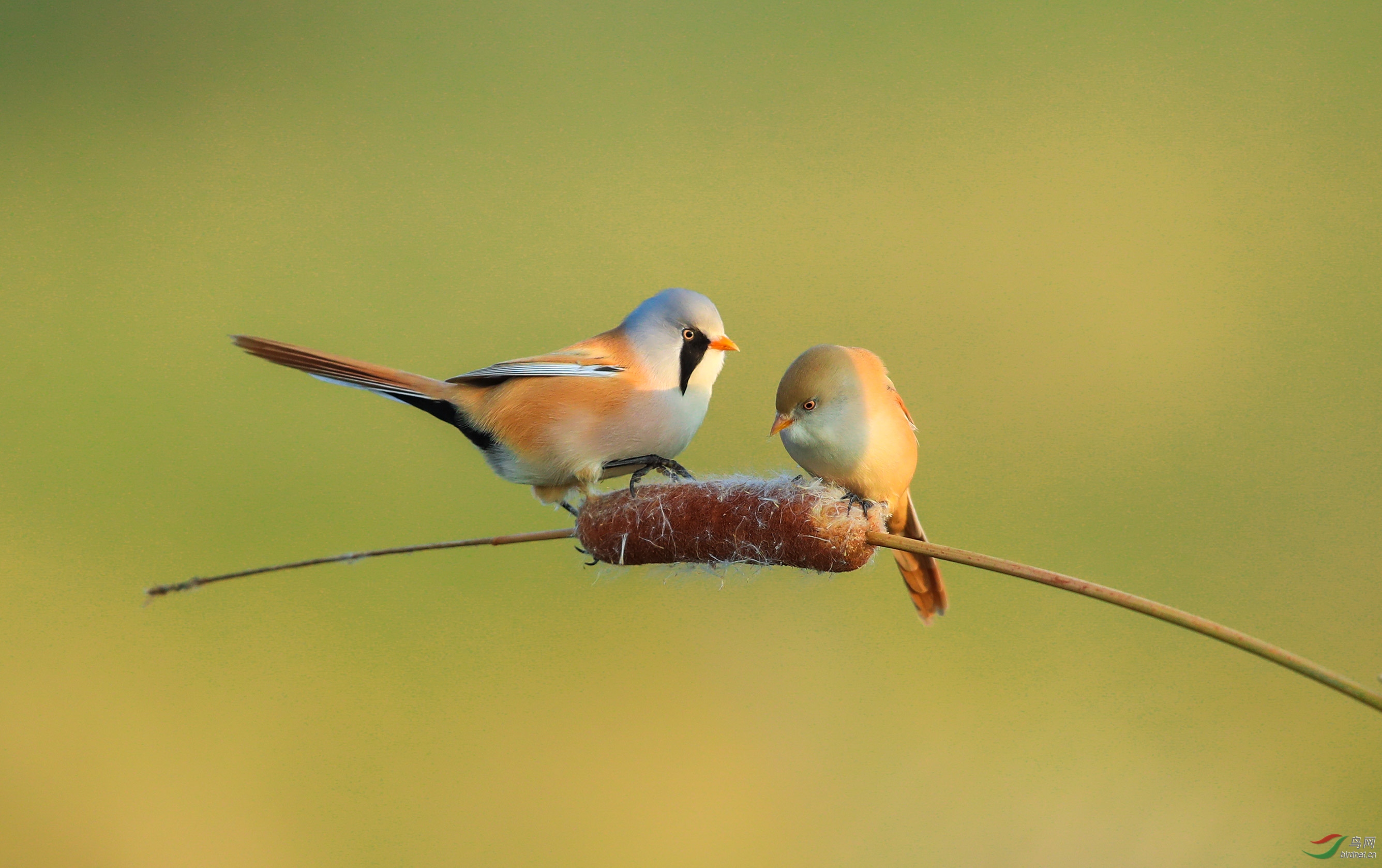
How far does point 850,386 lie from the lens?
1602 mm

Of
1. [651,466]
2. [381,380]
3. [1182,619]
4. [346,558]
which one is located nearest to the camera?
[1182,619]

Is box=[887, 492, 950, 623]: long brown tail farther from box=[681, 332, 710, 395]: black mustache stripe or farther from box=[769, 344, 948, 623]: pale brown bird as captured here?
box=[681, 332, 710, 395]: black mustache stripe

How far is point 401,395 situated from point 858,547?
3.12 feet

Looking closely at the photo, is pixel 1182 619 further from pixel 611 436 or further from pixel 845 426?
pixel 611 436

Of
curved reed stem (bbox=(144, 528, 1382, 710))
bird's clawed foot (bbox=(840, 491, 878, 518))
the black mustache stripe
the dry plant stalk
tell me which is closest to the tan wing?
the black mustache stripe

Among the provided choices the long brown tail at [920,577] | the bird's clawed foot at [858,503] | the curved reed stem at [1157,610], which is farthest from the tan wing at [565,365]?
the curved reed stem at [1157,610]

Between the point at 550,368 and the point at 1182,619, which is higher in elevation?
the point at 550,368

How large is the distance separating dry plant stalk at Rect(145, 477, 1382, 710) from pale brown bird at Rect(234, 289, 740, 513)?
0.16 m

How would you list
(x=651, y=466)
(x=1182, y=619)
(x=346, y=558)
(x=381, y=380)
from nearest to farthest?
1. (x=1182, y=619)
2. (x=346, y=558)
3. (x=381, y=380)
4. (x=651, y=466)

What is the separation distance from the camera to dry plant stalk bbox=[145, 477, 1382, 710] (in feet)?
4.50

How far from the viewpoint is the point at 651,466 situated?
178 cm

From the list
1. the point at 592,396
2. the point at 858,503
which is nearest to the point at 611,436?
the point at 592,396

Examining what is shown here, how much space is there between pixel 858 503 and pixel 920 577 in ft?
1.32

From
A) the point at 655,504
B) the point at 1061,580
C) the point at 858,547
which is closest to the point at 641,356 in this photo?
the point at 655,504
